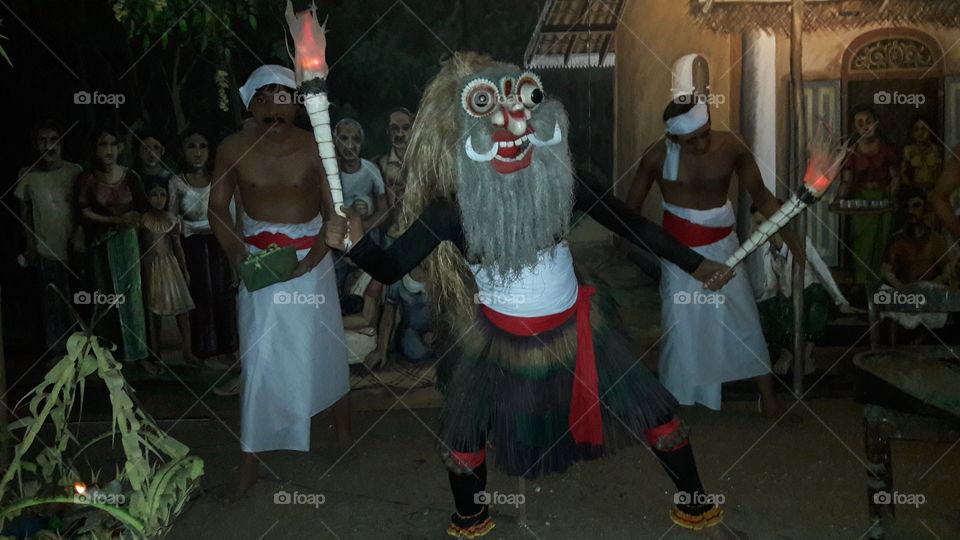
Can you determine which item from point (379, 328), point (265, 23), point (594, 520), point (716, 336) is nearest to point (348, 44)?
point (265, 23)

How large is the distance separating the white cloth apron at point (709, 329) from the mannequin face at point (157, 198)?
2926mm

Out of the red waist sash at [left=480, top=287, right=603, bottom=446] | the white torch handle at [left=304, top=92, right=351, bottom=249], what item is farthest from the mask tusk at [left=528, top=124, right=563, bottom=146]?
the white torch handle at [left=304, top=92, right=351, bottom=249]

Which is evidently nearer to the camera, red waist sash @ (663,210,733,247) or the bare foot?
red waist sash @ (663,210,733,247)

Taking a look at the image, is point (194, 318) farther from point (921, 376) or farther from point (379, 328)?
point (921, 376)

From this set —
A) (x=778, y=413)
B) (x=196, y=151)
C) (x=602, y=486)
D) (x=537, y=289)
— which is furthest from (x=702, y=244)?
(x=196, y=151)

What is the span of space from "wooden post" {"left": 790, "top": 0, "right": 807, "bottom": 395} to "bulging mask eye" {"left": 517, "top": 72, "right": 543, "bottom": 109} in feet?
7.14

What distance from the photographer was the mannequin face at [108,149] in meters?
5.51

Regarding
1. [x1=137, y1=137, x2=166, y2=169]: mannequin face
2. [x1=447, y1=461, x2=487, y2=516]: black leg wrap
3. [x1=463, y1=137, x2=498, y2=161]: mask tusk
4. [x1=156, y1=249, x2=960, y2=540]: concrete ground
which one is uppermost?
[x1=137, y1=137, x2=166, y2=169]: mannequin face

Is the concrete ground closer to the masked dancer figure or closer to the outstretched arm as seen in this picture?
the masked dancer figure

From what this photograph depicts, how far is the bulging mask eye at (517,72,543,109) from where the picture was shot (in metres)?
3.56

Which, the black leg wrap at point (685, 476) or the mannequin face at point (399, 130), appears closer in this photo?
the black leg wrap at point (685, 476)

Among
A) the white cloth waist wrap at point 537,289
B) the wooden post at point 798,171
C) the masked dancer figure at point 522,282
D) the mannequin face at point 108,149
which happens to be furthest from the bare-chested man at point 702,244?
the mannequin face at point 108,149

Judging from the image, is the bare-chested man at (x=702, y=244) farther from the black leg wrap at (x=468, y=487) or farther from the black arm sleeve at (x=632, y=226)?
the black leg wrap at (x=468, y=487)

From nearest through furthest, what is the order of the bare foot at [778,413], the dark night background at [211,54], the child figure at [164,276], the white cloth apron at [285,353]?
1. the white cloth apron at [285,353]
2. the bare foot at [778,413]
3. the dark night background at [211,54]
4. the child figure at [164,276]
